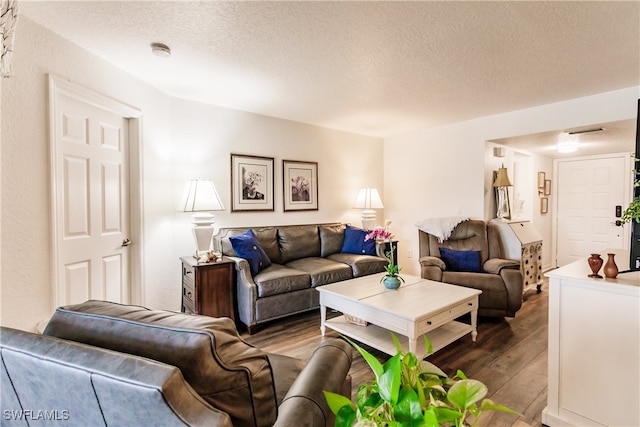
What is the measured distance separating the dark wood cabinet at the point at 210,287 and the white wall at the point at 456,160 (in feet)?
9.77

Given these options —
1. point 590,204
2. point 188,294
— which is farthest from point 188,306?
→ point 590,204

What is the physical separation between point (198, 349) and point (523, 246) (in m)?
4.13

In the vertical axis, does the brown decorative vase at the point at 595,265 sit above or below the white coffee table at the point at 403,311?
above

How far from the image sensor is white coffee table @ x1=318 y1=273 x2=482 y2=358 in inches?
83.9

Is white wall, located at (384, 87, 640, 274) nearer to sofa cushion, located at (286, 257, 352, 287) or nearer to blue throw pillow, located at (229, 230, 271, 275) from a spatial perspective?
sofa cushion, located at (286, 257, 352, 287)

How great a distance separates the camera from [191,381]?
27.7 inches

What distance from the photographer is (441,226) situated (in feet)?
12.7

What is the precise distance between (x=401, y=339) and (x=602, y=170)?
501 centimetres

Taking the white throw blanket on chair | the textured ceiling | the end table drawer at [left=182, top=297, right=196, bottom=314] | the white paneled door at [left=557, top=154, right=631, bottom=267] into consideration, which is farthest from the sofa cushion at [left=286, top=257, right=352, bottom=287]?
the white paneled door at [left=557, top=154, right=631, bottom=267]

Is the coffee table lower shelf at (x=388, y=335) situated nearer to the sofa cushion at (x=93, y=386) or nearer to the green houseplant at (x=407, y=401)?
the green houseplant at (x=407, y=401)

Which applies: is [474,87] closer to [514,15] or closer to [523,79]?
[523,79]

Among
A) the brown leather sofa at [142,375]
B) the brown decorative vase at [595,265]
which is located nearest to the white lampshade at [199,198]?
the brown leather sofa at [142,375]

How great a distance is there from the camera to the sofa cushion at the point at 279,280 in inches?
115
